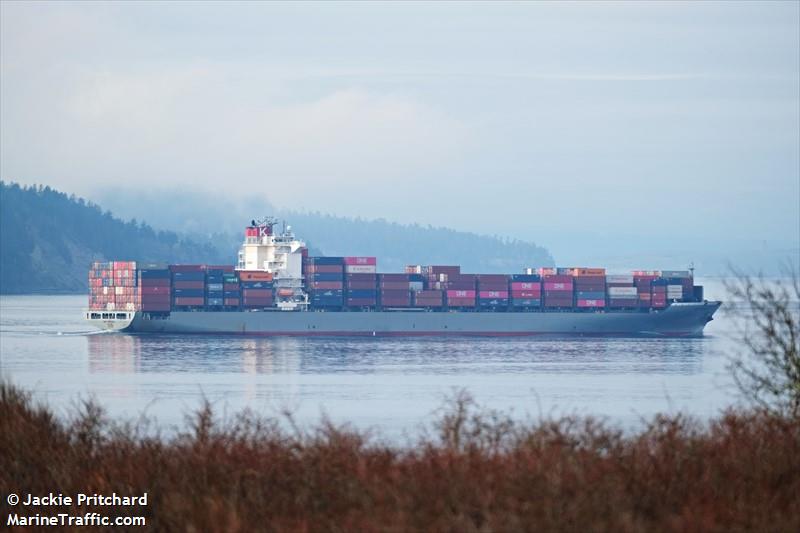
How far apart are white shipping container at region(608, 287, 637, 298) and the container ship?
52 millimetres

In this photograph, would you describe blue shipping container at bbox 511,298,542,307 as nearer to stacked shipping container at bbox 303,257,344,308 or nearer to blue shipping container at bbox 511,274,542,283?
blue shipping container at bbox 511,274,542,283

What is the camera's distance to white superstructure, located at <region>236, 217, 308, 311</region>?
6106 centimetres

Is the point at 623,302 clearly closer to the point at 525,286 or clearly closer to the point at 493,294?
the point at 525,286

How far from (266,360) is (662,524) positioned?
35466 millimetres

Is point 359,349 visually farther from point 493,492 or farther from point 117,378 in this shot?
point 493,492

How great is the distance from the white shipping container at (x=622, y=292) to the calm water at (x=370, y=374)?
122 inches

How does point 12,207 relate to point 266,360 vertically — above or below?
above

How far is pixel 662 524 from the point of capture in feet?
31.4

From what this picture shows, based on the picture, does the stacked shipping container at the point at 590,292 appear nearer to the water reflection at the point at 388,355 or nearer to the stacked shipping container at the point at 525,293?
the stacked shipping container at the point at 525,293

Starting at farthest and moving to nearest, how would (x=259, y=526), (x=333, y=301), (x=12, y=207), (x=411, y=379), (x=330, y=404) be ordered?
(x=12, y=207)
(x=333, y=301)
(x=411, y=379)
(x=330, y=404)
(x=259, y=526)

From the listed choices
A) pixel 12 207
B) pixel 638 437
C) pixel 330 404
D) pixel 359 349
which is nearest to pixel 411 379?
pixel 330 404

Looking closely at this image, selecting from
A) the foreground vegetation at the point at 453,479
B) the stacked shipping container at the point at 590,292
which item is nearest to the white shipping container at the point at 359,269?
the stacked shipping container at the point at 590,292

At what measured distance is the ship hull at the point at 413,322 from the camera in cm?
5941

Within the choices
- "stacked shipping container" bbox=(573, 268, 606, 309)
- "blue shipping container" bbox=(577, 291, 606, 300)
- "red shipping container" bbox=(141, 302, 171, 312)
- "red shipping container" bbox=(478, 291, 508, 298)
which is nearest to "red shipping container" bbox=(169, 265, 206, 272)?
"red shipping container" bbox=(141, 302, 171, 312)
